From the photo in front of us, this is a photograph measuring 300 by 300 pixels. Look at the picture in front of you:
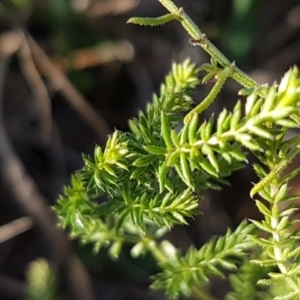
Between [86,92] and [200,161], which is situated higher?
[86,92]

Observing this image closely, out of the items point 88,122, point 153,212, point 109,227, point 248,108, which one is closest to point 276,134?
point 248,108

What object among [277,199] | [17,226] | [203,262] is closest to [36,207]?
[17,226]

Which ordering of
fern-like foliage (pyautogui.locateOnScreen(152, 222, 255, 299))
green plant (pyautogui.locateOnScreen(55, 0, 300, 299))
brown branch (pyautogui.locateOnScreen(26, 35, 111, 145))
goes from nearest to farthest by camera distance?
1. green plant (pyautogui.locateOnScreen(55, 0, 300, 299))
2. fern-like foliage (pyautogui.locateOnScreen(152, 222, 255, 299))
3. brown branch (pyautogui.locateOnScreen(26, 35, 111, 145))

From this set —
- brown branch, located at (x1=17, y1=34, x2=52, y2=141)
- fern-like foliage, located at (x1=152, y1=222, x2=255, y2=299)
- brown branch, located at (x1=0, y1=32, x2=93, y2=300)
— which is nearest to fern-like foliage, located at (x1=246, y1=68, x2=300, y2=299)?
fern-like foliage, located at (x1=152, y1=222, x2=255, y2=299)

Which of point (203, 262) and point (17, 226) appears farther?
point (17, 226)

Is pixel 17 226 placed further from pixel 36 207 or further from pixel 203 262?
pixel 203 262

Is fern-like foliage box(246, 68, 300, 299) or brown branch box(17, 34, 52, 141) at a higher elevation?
brown branch box(17, 34, 52, 141)

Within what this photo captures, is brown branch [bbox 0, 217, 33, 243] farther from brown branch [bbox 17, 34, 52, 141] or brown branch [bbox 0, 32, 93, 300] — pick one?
brown branch [bbox 17, 34, 52, 141]

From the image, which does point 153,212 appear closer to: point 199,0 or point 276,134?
point 276,134
